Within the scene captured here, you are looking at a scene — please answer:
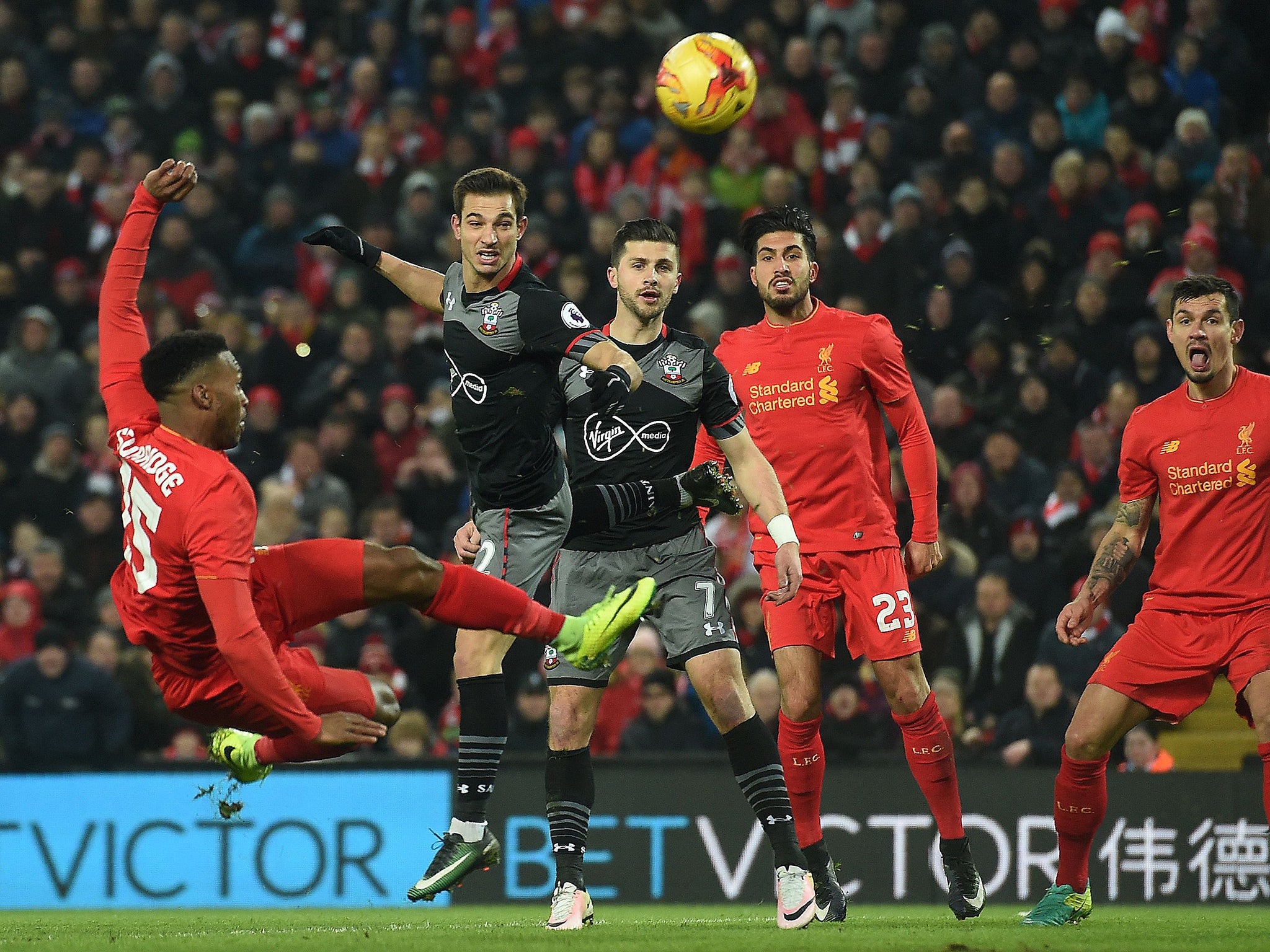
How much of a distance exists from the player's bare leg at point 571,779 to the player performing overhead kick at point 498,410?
280 millimetres

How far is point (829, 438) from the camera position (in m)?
7.39

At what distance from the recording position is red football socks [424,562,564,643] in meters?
5.96

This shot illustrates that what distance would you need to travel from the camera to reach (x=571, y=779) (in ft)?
23.4

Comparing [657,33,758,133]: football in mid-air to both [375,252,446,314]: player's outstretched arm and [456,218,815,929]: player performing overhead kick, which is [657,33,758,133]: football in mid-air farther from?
[375,252,446,314]: player's outstretched arm

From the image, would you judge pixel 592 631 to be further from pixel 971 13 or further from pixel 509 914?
pixel 971 13

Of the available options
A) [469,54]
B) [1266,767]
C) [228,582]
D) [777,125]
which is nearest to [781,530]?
[1266,767]

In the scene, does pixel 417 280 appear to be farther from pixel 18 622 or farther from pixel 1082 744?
pixel 18 622

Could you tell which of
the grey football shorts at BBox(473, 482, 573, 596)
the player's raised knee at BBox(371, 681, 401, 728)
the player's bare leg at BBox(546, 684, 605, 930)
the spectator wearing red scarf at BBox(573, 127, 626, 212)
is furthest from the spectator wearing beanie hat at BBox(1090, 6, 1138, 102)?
the player's raised knee at BBox(371, 681, 401, 728)

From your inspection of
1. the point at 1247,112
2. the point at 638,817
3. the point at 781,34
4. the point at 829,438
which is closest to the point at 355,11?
the point at 781,34

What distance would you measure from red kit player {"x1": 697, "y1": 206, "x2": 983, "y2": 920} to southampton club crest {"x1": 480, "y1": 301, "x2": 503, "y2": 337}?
1.13 m

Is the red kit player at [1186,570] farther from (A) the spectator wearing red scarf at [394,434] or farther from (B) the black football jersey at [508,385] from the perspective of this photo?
(A) the spectator wearing red scarf at [394,434]

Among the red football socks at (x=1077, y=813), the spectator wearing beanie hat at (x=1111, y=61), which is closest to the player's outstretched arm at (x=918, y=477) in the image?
the red football socks at (x=1077, y=813)

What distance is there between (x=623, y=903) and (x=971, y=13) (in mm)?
8748

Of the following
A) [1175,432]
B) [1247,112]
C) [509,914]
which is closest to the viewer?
[1175,432]
